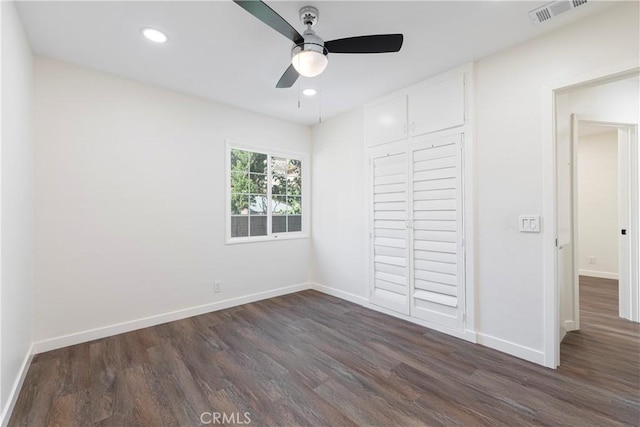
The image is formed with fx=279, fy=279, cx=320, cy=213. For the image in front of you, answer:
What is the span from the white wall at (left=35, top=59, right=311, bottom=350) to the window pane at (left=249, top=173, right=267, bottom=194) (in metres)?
0.48

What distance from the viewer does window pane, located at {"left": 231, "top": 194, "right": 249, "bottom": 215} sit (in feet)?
12.8

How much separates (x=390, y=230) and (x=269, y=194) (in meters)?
1.91

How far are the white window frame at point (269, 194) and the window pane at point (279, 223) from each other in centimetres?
5

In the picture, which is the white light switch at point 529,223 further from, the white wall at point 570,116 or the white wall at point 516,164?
the white wall at point 570,116

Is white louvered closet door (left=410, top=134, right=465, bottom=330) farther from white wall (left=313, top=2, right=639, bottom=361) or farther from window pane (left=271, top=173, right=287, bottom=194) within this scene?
window pane (left=271, top=173, right=287, bottom=194)

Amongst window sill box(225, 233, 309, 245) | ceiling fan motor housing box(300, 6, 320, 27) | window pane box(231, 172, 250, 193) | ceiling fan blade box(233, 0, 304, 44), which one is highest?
ceiling fan motor housing box(300, 6, 320, 27)

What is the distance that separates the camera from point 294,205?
461 centimetres

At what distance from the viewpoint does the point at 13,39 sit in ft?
6.21

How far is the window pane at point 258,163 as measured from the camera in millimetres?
4109

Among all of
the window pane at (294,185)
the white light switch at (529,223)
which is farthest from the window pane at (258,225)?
the white light switch at (529,223)

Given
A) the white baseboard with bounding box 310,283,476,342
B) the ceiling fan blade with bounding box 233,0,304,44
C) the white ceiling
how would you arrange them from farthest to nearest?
the white baseboard with bounding box 310,283,476,342, the white ceiling, the ceiling fan blade with bounding box 233,0,304,44

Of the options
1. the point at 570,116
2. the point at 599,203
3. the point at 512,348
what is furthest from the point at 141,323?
the point at 599,203

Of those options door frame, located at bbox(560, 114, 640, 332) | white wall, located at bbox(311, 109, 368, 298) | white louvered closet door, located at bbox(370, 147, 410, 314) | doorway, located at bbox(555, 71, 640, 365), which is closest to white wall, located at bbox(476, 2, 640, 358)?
doorway, located at bbox(555, 71, 640, 365)

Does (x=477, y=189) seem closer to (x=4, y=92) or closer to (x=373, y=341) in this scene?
(x=373, y=341)
